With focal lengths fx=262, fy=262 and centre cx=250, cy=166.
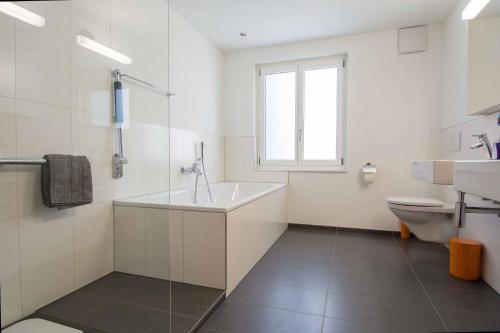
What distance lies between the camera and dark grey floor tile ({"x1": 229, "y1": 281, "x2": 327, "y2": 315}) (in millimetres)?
1522

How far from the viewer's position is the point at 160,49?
91.9 inches

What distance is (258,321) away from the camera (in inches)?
54.8

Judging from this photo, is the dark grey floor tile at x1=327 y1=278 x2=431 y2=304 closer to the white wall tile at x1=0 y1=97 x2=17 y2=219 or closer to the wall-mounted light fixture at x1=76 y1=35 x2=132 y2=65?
the white wall tile at x1=0 y1=97 x2=17 y2=219

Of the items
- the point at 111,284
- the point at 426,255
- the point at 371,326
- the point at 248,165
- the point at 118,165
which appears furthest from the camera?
the point at 248,165

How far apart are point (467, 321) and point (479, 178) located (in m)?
0.86

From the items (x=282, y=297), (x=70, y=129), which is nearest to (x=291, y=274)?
(x=282, y=297)

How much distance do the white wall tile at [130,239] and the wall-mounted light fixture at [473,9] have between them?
9.15 feet

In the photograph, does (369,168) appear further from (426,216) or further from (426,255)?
(426,255)

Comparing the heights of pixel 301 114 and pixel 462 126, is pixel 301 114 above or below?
above

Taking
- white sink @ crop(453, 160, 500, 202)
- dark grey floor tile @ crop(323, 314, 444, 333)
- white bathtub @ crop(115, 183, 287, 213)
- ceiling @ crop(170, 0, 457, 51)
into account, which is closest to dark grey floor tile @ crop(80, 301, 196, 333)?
white bathtub @ crop(115, 183, 287, 213)

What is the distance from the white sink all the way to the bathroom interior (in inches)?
0.5

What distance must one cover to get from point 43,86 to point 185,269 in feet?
4.36

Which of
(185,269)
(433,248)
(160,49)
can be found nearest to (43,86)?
(160,49)

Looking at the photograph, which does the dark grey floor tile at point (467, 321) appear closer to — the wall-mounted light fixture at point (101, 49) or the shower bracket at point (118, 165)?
the shower bracket at point (118, 165)
